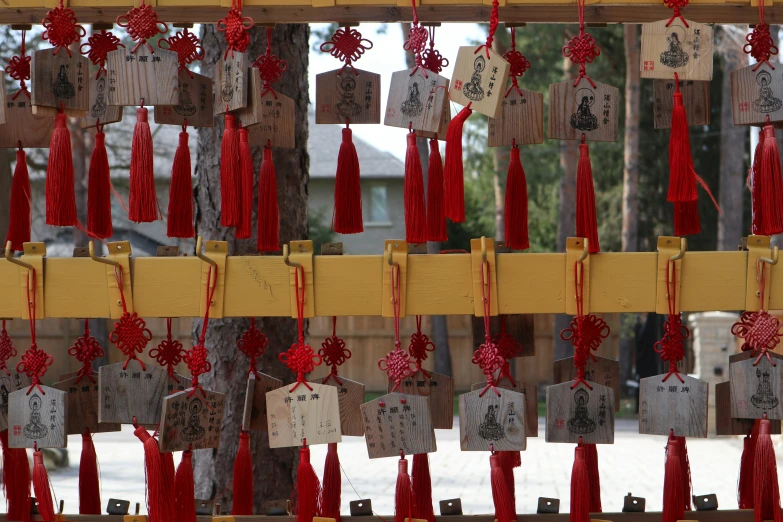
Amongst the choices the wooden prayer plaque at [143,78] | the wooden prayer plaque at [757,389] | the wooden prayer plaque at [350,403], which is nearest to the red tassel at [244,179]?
the wooden prayer plaque at [143,78]

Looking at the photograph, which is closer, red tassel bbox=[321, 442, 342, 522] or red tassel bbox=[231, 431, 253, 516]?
red tassel bbox=[321, 442, 342, 522]

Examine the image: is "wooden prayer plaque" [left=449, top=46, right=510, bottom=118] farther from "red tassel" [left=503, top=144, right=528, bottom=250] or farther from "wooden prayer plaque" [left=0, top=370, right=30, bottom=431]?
"wooden prayer plaque" [left=0, top=370, right=30, bottom=431]

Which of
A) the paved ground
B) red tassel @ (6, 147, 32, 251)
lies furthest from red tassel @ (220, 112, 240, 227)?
the paved ground

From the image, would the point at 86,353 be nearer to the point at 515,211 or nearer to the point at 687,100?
the point at 515,211

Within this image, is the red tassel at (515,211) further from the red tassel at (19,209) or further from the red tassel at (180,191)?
the red tassel at (19,209)

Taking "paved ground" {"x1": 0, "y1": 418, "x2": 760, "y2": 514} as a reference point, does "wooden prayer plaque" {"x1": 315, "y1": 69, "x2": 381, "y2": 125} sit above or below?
above

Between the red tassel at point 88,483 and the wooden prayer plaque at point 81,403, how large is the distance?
35mm

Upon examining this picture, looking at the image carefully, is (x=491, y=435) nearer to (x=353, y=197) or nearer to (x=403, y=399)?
(x=403, y=399)

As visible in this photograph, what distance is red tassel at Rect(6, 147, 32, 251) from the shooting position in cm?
215

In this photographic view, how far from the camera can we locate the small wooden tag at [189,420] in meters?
1.76

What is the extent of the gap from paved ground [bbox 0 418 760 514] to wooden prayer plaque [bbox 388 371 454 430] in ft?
11.0

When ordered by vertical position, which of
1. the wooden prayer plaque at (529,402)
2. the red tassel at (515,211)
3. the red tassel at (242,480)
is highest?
the red tassel at (515,211)

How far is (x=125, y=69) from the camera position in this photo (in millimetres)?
1824

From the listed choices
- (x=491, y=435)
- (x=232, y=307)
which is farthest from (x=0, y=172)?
(x=491, y=435)
